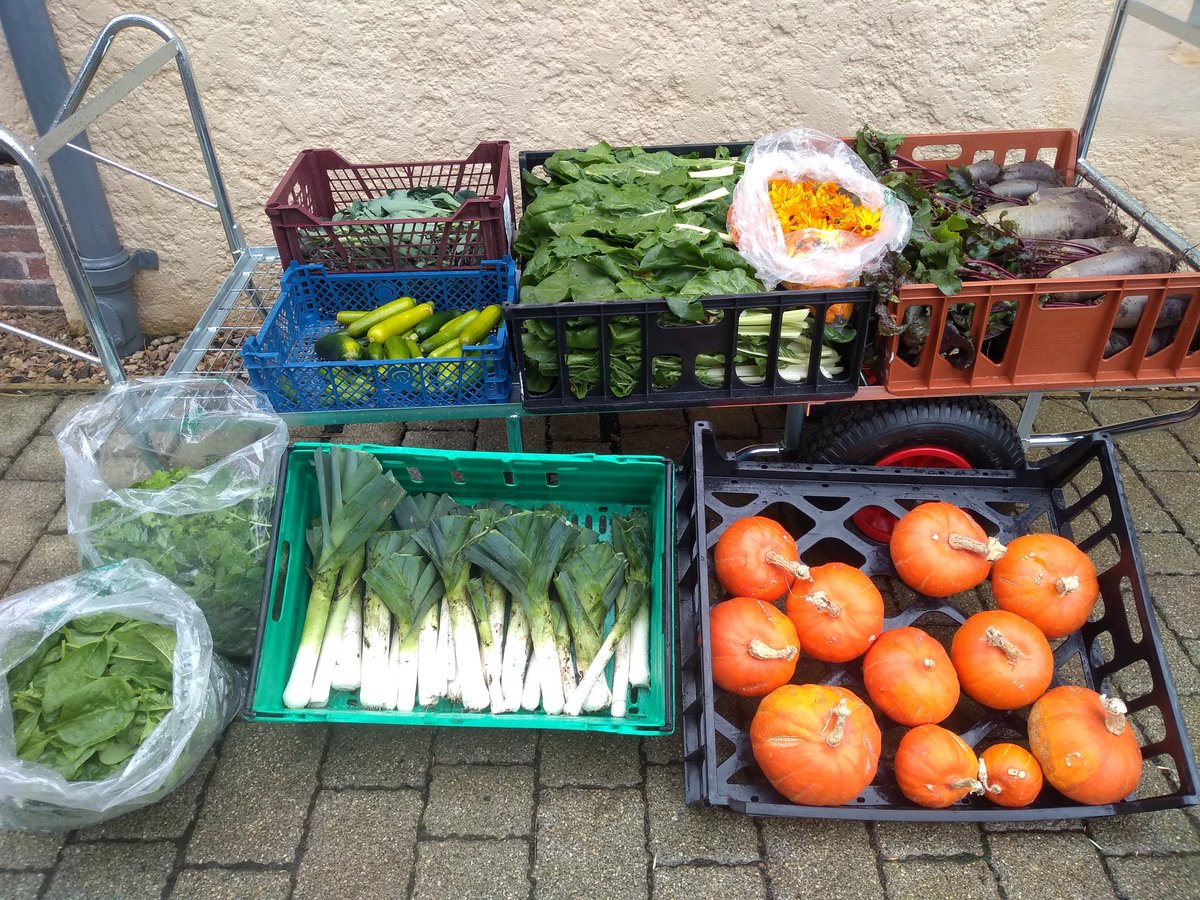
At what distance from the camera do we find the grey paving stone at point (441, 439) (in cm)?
379

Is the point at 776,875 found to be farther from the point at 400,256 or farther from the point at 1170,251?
the point at 1170,251

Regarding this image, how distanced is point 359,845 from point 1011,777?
5.92ft

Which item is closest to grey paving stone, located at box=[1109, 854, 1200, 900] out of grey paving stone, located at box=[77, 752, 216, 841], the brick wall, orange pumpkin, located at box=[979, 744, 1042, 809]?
orange pumpkin, located at box=[979, 744, 1042, 809]

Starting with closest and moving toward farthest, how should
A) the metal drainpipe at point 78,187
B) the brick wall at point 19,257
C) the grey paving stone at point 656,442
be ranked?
1. the metal drainpipe at point 78,187
2. the grey paving stone at point 656,442
3. the brick wall at point 19,257

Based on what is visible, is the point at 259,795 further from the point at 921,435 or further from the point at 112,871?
the point at 921,435

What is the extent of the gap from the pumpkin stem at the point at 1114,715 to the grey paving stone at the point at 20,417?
171 inches

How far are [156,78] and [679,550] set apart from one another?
127 inches

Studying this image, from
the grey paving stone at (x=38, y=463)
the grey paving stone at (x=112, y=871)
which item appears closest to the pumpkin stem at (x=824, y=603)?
the grey paving stone at (x=112, y=871)

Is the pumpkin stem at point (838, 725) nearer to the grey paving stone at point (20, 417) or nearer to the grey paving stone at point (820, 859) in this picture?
the grey paving stone at point (820, 859)

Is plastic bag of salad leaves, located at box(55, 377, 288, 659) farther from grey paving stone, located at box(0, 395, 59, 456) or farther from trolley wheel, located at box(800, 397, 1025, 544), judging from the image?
trolley wheel, located at box(800, 397, 1025, 544)

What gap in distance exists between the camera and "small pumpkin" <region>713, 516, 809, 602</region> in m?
2.49

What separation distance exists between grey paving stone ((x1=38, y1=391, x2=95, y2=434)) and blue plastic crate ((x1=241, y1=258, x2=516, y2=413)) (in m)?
1.64

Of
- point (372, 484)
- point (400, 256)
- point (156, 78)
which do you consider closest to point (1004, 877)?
point (372, 484)

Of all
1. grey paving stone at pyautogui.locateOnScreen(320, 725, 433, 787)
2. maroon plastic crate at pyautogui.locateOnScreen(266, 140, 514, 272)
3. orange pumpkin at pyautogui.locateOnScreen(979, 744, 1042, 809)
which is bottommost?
grey paving stone at pyautogui.locateOnScreen(320, 725, 433, 787)
